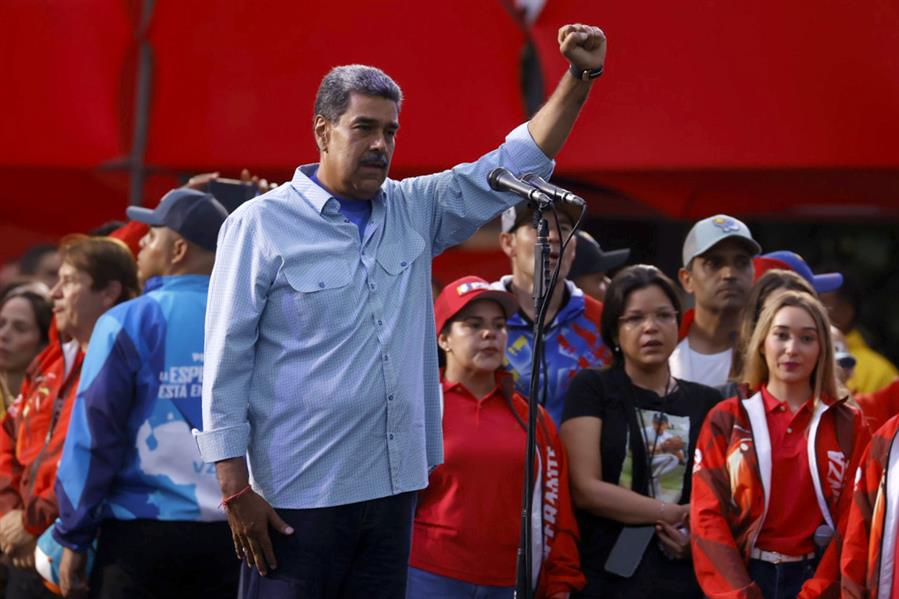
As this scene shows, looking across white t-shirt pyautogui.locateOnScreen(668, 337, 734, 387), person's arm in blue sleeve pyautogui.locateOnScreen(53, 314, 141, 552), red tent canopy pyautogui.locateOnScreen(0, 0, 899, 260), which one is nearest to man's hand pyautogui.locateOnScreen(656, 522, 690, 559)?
white t-shirt pyautogui.locateOnScreen(668, 337, 734, 387)

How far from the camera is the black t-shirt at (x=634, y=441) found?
443cm

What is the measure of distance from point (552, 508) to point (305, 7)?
382cm

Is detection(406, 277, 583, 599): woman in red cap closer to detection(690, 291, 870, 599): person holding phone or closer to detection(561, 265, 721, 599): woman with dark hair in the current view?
detection(561, 265, 721, 599): woman with dark hair

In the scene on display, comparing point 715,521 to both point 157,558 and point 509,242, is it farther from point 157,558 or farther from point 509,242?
point 157,558

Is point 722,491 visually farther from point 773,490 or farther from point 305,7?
point 305,7

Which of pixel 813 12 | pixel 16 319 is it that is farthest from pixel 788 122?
pixel 16 319

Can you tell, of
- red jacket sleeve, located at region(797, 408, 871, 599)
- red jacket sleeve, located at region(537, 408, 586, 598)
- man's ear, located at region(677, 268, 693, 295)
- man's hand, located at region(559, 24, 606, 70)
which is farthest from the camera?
man's ear, located at region(677, 268, 693, 295)

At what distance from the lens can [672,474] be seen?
4.45 m

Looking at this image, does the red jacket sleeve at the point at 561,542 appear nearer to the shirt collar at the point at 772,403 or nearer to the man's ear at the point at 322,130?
the shirt collar at the point at 772,403

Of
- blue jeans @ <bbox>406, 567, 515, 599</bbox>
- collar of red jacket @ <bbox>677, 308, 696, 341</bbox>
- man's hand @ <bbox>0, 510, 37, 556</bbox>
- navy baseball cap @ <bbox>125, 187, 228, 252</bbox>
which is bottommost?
man's hand @ <bbox>0, 510, 37, 556</bbox>

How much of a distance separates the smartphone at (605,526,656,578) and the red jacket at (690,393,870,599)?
243 mm

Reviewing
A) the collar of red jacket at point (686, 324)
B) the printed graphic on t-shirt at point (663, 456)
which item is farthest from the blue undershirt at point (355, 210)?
the collar of red jacket at point (686, 324)

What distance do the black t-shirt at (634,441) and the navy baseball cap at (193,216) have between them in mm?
1317

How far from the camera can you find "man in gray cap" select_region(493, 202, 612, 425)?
4812 millimetres
